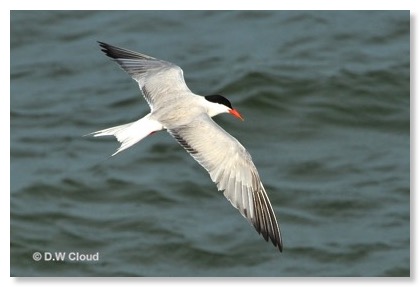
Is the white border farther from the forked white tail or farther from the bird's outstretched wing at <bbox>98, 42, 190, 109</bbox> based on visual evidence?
the forked white tail

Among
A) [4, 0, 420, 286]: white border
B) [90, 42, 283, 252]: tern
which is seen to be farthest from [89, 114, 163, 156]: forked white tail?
[4, 0, 420, 286]: white border

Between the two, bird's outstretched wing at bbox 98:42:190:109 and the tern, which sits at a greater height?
bird's outstretched wing at bbox 98:42:190:109

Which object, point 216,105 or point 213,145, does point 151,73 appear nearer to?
point 216,105
